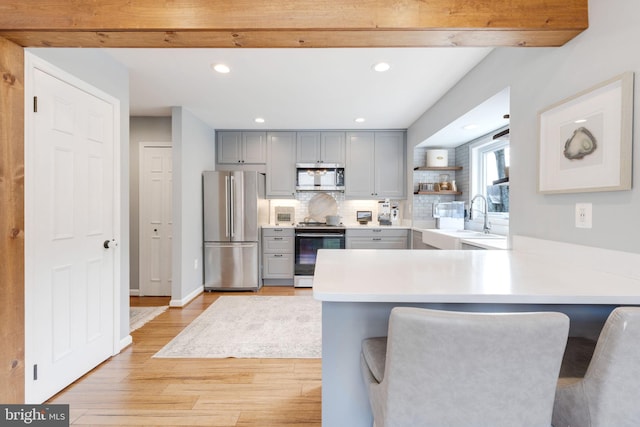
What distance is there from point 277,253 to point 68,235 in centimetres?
269

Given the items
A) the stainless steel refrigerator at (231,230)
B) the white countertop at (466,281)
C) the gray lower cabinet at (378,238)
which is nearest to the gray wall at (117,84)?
the stainless steel refrigerator at (231,230)

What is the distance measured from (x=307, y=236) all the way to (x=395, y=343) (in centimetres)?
360

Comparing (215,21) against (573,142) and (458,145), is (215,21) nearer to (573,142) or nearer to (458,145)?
(573,142)

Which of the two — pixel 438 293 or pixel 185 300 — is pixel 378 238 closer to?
pixel 185 300

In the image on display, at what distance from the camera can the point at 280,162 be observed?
4.61 metres

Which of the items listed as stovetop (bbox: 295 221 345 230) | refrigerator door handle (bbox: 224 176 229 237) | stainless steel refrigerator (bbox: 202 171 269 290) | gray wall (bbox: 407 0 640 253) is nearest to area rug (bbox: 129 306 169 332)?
stainless steel refrigerator (bbox: 202 171 269 290)

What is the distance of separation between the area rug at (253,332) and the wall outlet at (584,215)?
6.17ft

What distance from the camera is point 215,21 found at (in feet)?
4.74

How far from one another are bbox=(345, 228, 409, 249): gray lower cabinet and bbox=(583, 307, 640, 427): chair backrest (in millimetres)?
3537

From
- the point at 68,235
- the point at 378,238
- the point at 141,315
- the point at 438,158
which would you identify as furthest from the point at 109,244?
the point at 438,158

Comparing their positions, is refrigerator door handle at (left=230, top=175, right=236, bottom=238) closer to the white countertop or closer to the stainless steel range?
the stainless steel range

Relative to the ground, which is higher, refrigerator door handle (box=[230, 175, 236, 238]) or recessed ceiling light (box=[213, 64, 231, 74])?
recessed ceiling light (box=[213, 64, 231, 74])

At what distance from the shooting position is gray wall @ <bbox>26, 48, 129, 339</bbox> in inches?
78.7

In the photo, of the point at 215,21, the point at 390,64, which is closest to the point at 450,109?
the point at 390,64
